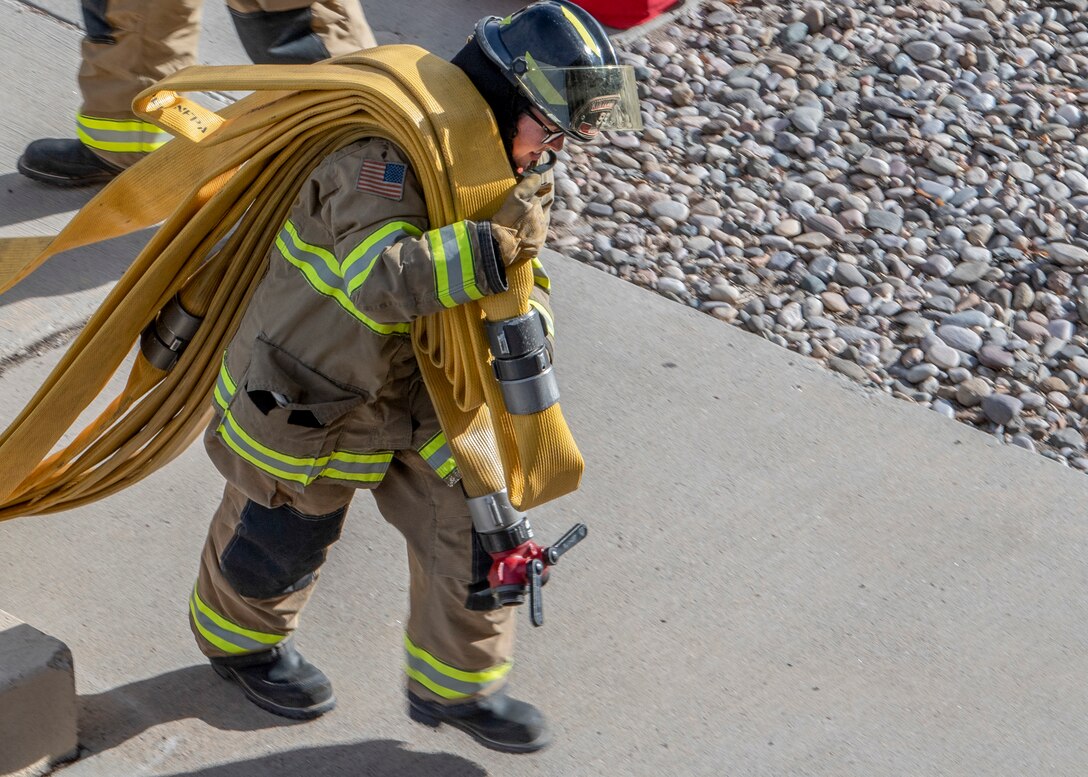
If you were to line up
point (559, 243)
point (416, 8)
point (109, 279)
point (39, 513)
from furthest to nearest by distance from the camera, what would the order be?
point (416, 8)
point (559, 243)
point (109, 279)
point (39, 513)

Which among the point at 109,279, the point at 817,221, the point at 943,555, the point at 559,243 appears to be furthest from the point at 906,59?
the point at 109,279

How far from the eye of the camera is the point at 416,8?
5617 mm

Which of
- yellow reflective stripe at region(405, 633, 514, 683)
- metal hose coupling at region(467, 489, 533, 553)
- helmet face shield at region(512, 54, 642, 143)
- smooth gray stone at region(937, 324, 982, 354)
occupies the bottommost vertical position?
smooth gray stone at region(937, 324, 982, 354)

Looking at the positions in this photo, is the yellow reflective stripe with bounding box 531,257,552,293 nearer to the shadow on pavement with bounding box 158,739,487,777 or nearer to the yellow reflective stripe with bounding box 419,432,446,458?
the yellow reflective stripe with bounding box 419,432,446,458

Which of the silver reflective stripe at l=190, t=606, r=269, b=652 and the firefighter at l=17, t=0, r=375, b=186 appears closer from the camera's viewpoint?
the silver reflective stripe at l=190, t=606, r=269, b=652

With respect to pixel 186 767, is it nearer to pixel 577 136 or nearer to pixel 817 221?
pixel 577 136

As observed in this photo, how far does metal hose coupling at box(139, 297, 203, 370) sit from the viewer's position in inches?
112

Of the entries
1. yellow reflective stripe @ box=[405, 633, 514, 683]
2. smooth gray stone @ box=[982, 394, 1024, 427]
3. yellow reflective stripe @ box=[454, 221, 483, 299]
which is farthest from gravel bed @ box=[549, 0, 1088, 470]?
yellow reflective stripe @ box=[454, 221, 483, 299]

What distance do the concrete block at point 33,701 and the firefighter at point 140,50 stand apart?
6.23 ft

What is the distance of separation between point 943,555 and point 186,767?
207 centimetres

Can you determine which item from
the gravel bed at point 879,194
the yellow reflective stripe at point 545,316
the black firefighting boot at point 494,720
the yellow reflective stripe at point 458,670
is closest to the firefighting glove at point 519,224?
the yellow reflective stripe at point 545,316

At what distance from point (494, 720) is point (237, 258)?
1.16 metres

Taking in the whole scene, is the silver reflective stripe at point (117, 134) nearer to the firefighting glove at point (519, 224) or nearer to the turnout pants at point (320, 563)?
the turnout pants at point (320, 563)

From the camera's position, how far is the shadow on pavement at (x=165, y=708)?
2.85 meters
